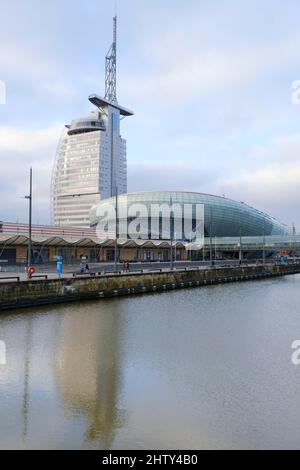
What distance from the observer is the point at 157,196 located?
140m

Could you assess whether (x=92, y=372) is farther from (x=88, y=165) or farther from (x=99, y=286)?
(x=88, y=165)

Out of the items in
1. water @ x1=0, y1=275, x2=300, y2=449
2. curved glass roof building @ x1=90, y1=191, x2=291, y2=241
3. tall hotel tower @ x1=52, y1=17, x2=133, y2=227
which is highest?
tall hotel tower @ x1=52, y1=17, x2=133, y2=227

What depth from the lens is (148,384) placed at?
13125 millimetres

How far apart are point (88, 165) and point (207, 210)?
2664 inches

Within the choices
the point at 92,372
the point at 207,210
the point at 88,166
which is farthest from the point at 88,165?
the point at 92,372

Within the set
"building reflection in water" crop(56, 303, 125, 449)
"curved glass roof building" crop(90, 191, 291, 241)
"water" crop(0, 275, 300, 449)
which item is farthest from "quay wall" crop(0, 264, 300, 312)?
"curved glass roof building" crop(90, 191, 291, 241)

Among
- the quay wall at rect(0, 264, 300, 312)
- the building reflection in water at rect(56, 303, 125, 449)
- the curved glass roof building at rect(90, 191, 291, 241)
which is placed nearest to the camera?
the building reflection in water at rect(56, 303, 125, 449)

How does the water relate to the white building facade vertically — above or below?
below

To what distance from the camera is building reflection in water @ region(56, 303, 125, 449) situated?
10.3m

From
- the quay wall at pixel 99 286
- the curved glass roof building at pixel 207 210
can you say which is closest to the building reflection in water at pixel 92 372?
the quay wall at pixel 99 286

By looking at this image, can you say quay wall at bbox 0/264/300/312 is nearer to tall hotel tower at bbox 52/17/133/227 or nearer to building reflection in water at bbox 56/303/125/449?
building reflection in water at bbox 56/303/125/449

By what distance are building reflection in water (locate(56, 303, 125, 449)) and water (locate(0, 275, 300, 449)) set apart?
3 centimetres

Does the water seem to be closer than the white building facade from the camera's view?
Yes
